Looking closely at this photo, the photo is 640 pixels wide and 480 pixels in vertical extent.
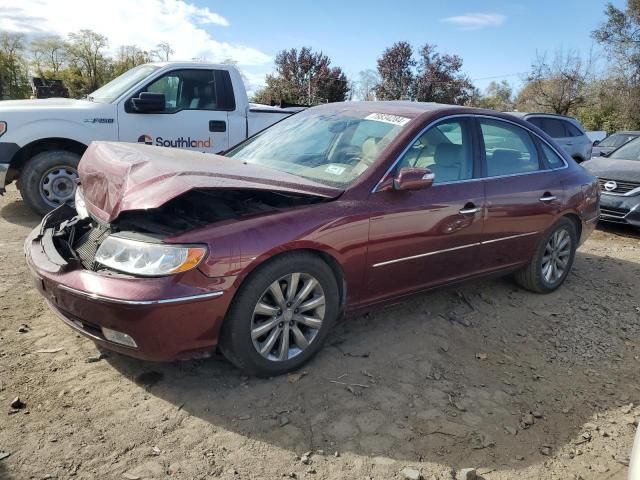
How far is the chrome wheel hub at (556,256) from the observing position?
4.89m

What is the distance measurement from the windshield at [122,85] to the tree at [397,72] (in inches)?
1128

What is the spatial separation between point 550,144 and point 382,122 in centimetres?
196

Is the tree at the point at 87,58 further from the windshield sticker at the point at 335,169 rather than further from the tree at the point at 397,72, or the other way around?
the windshield sticker at the point at 335,169

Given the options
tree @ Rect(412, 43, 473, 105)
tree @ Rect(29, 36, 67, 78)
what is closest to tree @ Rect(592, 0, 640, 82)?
tree @ Rect(412, 43, 473, 105)

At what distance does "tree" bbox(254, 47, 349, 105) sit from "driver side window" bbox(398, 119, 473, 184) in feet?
100

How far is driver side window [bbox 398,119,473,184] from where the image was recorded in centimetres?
372

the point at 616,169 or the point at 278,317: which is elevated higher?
the point at 616,169

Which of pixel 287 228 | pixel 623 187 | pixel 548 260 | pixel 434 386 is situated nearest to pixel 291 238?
pixel 287 228

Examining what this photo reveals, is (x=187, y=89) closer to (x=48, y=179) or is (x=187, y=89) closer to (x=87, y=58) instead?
(x=48, y=179)

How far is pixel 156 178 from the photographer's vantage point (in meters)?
2.94

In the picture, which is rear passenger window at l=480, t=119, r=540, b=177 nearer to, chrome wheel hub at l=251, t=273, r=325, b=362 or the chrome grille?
chrome wheel hub at l=251, t=273, r=325, b=362

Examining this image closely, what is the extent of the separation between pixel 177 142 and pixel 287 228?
4.37m

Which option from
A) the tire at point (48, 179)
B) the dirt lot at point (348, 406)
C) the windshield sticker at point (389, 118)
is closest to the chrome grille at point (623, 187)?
the dirt lot at point (348, 406)

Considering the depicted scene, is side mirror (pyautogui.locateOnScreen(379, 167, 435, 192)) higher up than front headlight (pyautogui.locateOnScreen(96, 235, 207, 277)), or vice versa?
side mirror (pyautogui.locateOnScreen(379, 167, 435, 192))
